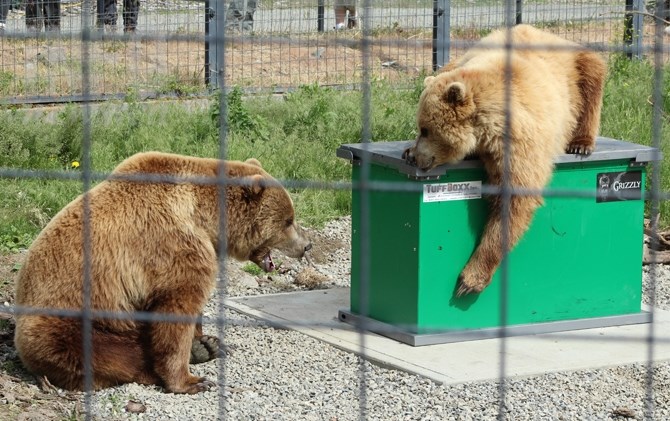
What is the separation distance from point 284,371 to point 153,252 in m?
0.77

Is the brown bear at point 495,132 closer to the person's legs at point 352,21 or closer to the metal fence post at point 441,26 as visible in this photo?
the metal fence post at point 441,26

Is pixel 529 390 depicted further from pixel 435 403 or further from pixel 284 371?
pixel 284 371

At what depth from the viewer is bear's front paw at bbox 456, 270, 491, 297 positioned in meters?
5.15

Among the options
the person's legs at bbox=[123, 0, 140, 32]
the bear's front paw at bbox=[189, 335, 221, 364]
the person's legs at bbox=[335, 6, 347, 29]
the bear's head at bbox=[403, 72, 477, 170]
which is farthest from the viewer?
the person's legs at bbox=[335, 6, 347, 29]

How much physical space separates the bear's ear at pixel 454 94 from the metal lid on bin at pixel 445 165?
27 centimetres

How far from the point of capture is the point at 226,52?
1023 centimetres

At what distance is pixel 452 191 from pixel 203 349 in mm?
1268

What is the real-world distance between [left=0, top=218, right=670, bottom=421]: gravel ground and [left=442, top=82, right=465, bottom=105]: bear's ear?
118 cm

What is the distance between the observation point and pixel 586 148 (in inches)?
210

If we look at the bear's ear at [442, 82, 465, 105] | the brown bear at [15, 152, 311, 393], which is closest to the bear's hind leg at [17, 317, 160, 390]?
the brown bear at [15, 152, 311, 393]

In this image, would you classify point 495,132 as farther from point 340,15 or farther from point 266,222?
point 340,15

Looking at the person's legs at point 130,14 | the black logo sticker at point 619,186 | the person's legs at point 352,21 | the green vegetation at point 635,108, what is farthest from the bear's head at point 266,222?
the person's legs at point 352,21

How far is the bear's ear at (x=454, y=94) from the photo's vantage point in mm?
5004

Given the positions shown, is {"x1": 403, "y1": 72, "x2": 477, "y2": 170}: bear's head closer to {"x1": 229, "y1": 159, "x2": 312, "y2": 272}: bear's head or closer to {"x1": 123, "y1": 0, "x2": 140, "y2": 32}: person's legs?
{"x1": 229, "y1": 159, "x2": 312, "y2": 272}: bear's head
